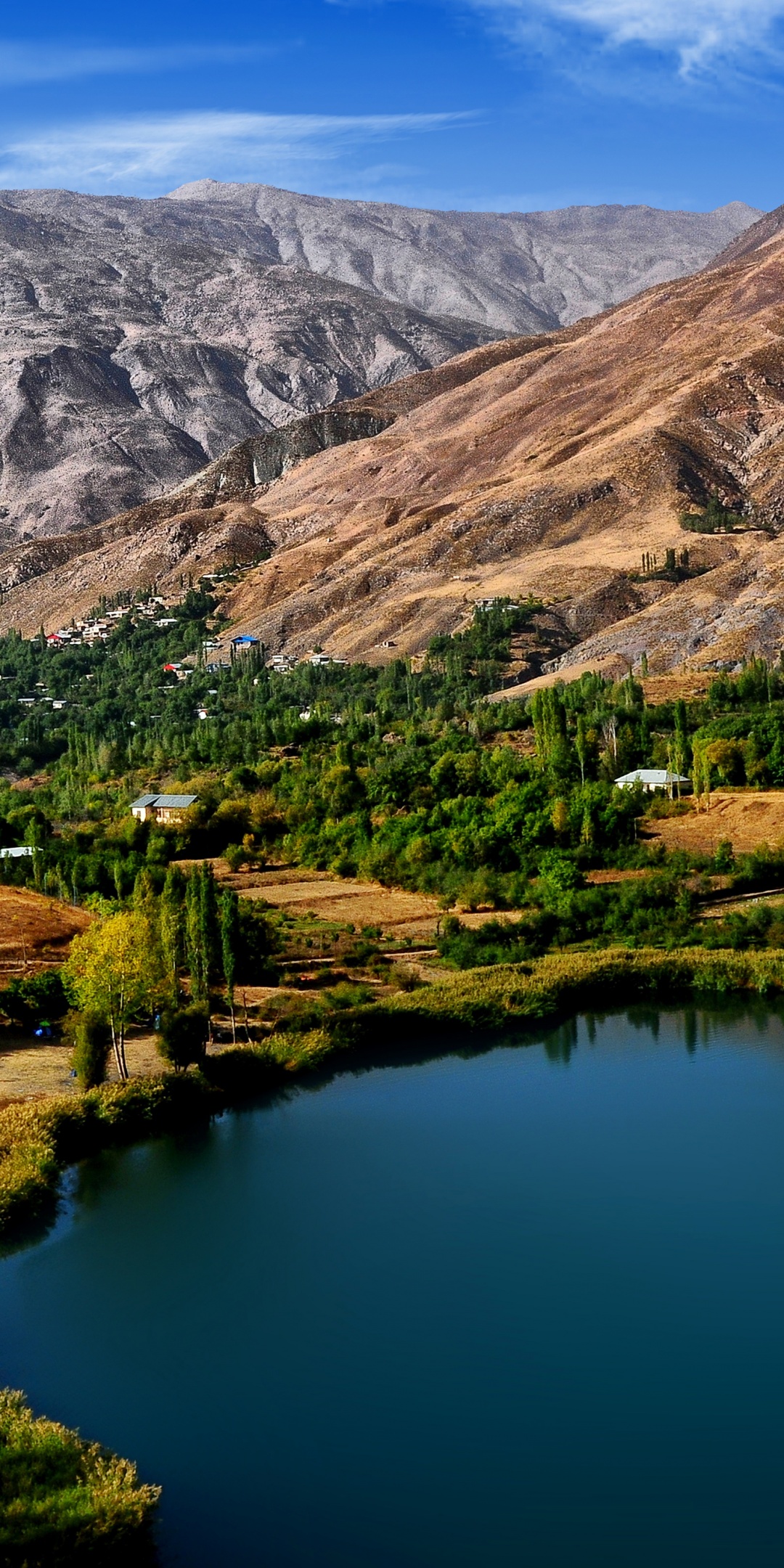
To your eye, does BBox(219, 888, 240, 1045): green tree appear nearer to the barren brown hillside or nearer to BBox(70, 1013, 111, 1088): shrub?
BBox(70, 1013, 111, 1088): shrub

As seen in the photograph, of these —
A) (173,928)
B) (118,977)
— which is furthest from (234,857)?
(118,977)

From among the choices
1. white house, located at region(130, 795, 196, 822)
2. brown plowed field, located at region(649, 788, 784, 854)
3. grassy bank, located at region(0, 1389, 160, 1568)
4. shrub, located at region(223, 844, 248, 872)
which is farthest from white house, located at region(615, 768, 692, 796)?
grassy bank, located at region(0, 1389, 160, 1568)

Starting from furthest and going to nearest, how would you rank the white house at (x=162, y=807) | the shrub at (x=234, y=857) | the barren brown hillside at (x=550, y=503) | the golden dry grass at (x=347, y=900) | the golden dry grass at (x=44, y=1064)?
the barren brown hillside at (x=550, y=503) < the white house at (x=162, y=807) < the shrub at (x=234, y=857) < the golden dry grass at (x=347, y=900) < the golden dry grass at (x=44, y=1064)

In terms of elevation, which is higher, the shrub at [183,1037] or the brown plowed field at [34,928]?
the brown plowed field at [34,928]

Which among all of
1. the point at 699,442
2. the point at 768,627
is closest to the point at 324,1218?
the point at 768,627

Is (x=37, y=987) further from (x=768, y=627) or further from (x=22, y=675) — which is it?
(x=22, y=675)

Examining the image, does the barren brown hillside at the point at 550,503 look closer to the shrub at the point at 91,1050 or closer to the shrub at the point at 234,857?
the shrub at the point at 234,857

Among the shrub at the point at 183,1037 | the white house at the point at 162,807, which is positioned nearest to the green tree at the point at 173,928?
the shrub at the point at 183,1037
